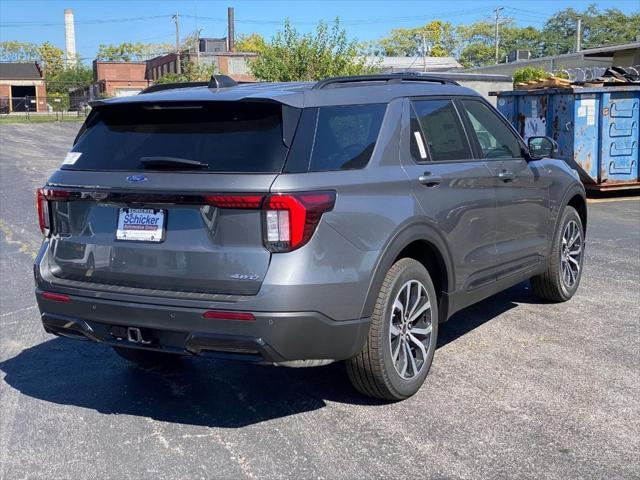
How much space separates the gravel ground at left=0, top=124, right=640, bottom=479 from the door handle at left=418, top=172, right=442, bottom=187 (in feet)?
4.24

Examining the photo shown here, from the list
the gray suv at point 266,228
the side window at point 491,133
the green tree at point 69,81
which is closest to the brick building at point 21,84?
the green tree at point 69,81

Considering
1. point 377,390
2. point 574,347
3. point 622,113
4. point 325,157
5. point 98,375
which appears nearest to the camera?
point 325,157

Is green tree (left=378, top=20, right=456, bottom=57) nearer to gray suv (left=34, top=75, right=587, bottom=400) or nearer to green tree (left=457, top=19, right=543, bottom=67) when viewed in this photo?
green tree (left=457, top=19, right=543, bottom=67)

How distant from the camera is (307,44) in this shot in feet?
59.8

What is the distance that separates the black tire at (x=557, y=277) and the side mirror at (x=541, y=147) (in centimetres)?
61

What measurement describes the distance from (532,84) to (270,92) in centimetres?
1281

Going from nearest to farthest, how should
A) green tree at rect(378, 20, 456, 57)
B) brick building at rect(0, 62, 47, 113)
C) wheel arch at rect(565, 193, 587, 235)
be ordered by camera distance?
wheel arch at rect(565, 193, 587, 235)
brick building at rect(0, 62, 47, 113)
green tree at rect(378, 20, 456, 57)

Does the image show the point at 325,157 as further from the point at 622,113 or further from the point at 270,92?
the point at 622,113

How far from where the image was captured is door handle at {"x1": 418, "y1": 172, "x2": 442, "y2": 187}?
4596mm

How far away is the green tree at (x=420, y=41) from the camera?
125 metres

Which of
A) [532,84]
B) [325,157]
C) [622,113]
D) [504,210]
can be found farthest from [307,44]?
[325,157]

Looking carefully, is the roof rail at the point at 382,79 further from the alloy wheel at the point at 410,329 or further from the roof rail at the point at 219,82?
the alloy wheel at the point at 410,329

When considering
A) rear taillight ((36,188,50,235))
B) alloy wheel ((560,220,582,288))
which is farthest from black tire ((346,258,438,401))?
alloy wheel ((560,220,582,288))

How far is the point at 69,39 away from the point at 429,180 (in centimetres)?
13678
